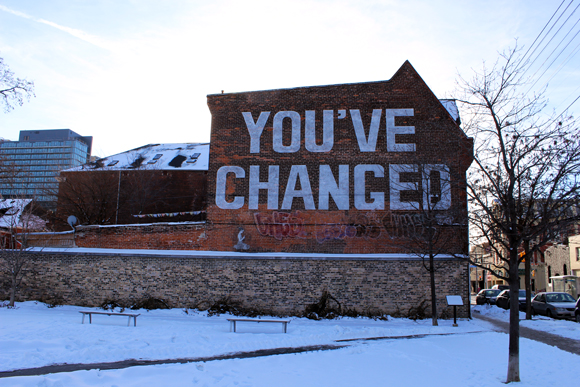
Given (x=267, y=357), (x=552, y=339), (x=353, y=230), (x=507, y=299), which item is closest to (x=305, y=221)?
(x=353, y=230)

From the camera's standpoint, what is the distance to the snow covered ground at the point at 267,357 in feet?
24.7

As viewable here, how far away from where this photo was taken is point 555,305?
19.6m

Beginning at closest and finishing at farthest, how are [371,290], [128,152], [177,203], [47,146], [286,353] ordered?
1. [286,353]
2. [371,290]
3. [177,203]
4. [128,152]
5. [47,146]

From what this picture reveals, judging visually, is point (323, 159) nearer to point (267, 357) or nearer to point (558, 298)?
point (267, 357)

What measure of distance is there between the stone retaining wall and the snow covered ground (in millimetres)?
2026

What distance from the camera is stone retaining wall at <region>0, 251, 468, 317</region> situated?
16969 millimetres

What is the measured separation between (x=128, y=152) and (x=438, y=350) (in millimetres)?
29615

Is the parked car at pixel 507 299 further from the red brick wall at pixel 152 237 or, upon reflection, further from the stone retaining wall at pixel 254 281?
the red brick wall at pixel 152 237

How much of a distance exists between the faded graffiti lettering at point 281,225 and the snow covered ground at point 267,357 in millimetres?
4480

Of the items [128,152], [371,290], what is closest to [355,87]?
[371,290]

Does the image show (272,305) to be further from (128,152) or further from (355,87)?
(128,152)

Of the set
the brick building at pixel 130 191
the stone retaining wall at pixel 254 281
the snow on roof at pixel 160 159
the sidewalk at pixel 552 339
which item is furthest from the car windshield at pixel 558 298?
the snow on roof at pixel 160 159

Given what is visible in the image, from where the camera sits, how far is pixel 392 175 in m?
18.5

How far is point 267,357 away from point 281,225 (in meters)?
9.47
